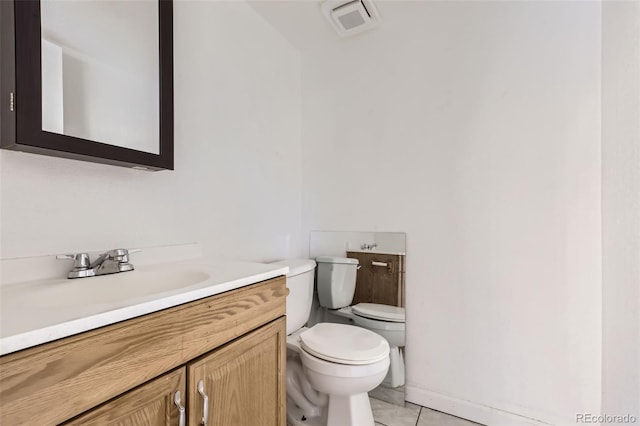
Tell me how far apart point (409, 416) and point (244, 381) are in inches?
45.0

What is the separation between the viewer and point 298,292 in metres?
1.60

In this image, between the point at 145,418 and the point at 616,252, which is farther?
the point at 616,252

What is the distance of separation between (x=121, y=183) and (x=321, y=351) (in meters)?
1.02

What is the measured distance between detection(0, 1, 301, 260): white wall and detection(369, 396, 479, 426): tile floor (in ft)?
3.30

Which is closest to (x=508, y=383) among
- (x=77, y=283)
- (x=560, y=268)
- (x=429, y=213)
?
(x=560, y=268)

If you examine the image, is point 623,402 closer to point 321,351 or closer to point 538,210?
point 538,210

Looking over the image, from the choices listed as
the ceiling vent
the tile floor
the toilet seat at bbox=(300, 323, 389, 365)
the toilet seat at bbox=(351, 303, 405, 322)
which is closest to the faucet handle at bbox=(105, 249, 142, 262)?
the toilet seat at bbox=(300, 323, 389, 365)

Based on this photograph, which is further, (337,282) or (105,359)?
(337,282)

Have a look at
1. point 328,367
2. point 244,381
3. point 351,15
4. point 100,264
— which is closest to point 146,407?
point 244,381

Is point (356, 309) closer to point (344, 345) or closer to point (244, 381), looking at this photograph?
point (344, 345)

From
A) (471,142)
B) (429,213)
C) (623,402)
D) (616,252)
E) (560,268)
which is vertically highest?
(471,142)

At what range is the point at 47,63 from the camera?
0.82 meters

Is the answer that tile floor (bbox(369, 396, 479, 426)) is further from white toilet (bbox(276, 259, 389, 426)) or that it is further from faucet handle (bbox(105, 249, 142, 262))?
faucet handle (bbox(105, 249, 142, 262))

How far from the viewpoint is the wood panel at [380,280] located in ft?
5.70
